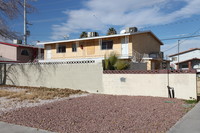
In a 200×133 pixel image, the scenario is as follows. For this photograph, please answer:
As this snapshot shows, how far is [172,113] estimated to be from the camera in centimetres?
695

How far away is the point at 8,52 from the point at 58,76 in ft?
65.1

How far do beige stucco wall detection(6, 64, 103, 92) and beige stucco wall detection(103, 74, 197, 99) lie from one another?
98 centimetres

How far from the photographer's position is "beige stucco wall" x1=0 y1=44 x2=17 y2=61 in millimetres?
30188

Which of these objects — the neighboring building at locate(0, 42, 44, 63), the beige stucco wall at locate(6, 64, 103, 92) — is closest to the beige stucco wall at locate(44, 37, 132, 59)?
the neighboring building at locate(0, 42, 44, 63)

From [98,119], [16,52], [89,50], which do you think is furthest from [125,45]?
[16,52]

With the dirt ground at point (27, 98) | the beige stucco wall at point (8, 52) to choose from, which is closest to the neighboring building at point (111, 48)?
the beige stucco wall at point (8, 52)

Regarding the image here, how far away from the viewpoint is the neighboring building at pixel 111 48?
2080cm

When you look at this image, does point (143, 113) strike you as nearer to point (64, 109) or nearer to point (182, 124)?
point (182, 124)

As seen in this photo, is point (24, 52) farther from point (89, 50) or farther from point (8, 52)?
point (89, 50)

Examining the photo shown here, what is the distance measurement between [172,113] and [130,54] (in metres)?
13.7

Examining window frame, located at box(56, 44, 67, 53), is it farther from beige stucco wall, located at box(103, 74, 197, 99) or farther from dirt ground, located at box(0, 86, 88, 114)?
beige stucco wall, located at box(103, 74, 197, 99)

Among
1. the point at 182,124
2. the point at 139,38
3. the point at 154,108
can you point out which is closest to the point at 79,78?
the point at 154,108

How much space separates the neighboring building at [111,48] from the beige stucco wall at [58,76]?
14.3 feet

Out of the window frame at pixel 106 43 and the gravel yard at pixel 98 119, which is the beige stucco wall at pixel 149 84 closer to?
the gravel yard at pixel 98 119
